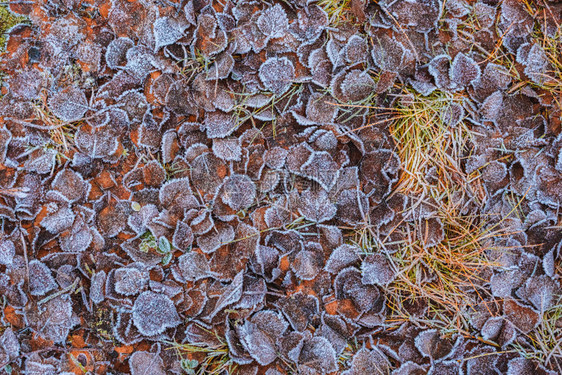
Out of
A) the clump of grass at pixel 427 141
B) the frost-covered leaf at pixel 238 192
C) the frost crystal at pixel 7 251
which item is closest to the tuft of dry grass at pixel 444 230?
the clump of grass at pixel 427 141

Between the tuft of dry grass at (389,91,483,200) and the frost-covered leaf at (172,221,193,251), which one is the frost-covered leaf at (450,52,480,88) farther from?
the frost-covered leaf at (172,221,193,251)

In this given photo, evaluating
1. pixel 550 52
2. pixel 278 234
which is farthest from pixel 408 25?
pixel 278 234

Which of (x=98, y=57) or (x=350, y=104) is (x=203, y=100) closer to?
(x=98, y=57)

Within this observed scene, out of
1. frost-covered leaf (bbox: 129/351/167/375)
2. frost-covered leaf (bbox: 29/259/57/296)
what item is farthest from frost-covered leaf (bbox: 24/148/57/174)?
frost-covered leaf (bbox: 129/351/167/375)

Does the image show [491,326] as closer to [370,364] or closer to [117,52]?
[370,364]

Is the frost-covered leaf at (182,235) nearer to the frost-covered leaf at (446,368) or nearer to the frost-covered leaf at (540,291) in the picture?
the frost-covered leaf at (446,368)
